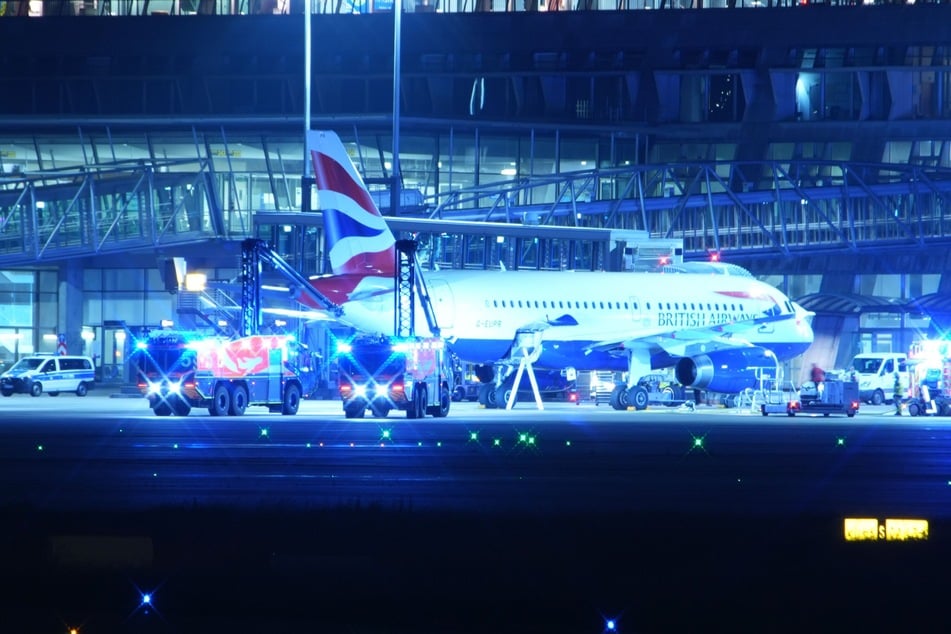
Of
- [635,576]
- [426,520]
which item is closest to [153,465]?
[426,520]

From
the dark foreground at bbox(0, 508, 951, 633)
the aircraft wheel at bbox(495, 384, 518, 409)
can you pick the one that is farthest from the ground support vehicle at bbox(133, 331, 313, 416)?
the dark foreground at bbox(0, 508, 951, 633)

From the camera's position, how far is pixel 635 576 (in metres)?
13.6

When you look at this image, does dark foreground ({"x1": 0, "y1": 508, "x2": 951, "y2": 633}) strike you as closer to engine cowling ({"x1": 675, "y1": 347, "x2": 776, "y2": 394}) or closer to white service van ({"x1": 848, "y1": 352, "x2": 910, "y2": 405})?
engine cowling ({"x1": 675, "y1": 347, "x2": 776, "y2": 394})

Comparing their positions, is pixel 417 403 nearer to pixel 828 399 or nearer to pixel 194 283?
pixel 194 283

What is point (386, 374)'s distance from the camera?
140 feet

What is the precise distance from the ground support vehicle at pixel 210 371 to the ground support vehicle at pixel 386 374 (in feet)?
8.56

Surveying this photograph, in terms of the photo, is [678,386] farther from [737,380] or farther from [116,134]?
[116,134]

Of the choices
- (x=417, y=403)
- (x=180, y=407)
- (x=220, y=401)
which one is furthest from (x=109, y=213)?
(x=417, y=403)

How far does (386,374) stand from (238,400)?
14.9 feet

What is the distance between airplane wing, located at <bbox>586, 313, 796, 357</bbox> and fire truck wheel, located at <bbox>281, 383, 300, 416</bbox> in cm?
1356

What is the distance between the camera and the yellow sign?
1598cm

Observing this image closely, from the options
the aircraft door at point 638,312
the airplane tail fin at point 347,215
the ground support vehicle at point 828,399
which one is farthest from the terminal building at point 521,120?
the airplane tail fin at point 347,215

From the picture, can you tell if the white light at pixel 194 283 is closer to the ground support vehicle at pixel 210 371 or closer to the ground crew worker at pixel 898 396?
the ground support vehicle at pixel 210 371

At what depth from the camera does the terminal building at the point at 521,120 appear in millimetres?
80875
